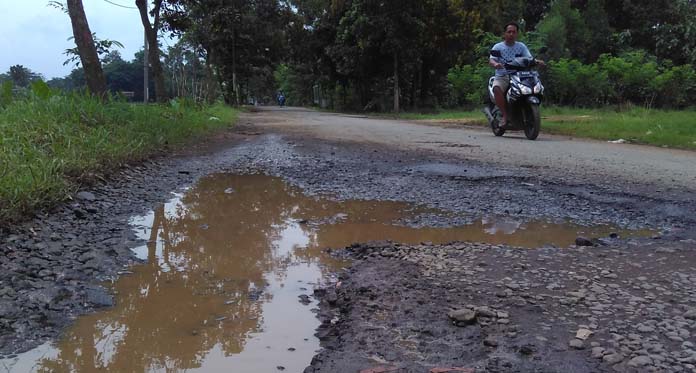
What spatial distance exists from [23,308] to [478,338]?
1.62 metres

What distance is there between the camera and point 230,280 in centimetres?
238

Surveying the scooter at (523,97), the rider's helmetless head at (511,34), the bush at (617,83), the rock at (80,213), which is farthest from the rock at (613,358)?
the bush at (617,83)

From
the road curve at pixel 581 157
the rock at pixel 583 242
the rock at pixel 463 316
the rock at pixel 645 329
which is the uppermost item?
the road curve at pixel 581 157

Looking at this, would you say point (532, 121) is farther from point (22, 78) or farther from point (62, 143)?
point (22, 78)

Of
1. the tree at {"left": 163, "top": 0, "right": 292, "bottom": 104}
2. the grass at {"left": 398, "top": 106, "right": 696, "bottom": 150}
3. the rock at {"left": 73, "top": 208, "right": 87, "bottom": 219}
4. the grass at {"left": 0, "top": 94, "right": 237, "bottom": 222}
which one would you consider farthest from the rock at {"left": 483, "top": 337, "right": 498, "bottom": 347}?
the tree at {"left": 163, "top": 0, "right": 292, "bottom": 104}

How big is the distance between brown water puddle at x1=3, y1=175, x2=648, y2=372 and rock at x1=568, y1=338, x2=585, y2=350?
0.80 meters

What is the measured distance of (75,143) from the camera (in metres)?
4.52

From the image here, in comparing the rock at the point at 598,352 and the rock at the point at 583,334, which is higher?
the rock at the point at 583,334

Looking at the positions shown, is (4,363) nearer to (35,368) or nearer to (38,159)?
(35,368)

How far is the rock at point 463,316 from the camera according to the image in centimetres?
179

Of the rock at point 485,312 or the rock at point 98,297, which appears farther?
the rock at point 98,297

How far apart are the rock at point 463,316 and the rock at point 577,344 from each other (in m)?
0.31

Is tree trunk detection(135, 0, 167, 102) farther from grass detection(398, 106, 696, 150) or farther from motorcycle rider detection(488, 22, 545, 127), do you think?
grass detection(398, 106, 696, 150)

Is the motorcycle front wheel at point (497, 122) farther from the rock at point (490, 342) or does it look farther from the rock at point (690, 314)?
the rock at point (490, 342)
